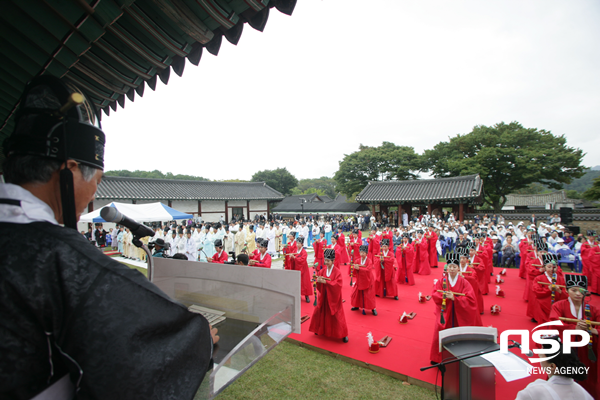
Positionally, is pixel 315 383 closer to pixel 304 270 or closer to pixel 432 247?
pixel 304 270

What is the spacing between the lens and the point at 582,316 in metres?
4.50

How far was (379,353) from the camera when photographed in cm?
564

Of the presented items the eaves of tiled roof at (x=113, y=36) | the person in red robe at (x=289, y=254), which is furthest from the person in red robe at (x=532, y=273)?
the eaves of tiled roof at (x=113, y=36)

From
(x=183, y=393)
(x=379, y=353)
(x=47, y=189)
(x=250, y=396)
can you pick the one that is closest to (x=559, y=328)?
(x=379, y=353)

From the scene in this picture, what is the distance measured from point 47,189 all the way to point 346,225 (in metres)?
27.8

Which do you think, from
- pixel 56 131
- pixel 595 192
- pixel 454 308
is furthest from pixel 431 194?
pixel 56 131

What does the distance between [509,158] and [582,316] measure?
1164 inches

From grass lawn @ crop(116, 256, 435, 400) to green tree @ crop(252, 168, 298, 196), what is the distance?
53.0 metres

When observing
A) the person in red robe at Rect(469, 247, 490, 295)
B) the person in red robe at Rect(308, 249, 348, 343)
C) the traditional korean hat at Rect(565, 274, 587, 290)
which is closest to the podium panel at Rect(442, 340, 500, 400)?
the traditional korean hat at Rect(565, 274, 587, 290)

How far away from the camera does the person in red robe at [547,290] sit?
19.9 ft

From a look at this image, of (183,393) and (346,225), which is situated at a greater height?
(183,393)

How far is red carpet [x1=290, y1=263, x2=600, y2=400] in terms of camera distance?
501 cm

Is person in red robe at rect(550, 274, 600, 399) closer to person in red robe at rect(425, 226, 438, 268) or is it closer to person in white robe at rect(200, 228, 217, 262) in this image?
person in red robe at rect(425, 226, 438, 268)

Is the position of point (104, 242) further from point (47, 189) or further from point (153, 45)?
point (47, 189)
